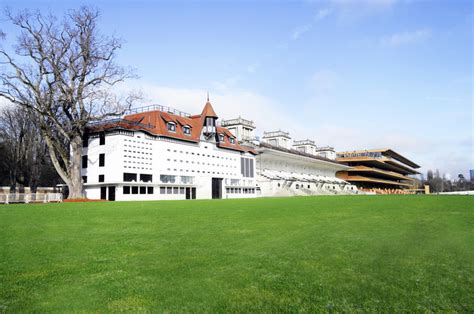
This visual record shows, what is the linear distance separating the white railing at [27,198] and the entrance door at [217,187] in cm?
2835

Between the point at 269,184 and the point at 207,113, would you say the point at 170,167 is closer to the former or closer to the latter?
the point at 207,113

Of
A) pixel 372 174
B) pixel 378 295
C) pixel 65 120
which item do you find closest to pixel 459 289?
pixel 378 295

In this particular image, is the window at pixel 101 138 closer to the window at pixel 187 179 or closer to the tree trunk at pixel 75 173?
the tree trunk at pixel 75 173

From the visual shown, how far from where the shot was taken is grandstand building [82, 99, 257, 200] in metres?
51.1

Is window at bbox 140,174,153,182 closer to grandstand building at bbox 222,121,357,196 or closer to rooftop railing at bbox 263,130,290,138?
grandstand building at bbox 222,121,357,196

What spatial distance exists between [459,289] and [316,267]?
95.9 inches

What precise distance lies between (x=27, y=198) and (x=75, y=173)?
8.94 meters

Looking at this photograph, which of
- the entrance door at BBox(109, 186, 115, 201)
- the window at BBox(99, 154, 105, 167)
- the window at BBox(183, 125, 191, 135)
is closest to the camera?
the entrance door at BBox(109, 186, 115, 201)

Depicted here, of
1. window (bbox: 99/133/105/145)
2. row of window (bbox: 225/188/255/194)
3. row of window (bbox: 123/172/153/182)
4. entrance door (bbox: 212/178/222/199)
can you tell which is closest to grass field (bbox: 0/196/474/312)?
row of window (bbox: 123/172/153/182)

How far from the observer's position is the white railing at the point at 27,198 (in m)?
37.1

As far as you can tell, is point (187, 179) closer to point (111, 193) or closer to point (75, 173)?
point (111, 193)

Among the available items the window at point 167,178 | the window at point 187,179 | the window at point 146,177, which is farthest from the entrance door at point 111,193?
the window at point 187,179

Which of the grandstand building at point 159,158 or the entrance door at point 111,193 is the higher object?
the grandstand building at point 159,158

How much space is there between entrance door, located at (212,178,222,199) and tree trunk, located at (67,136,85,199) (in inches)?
950
